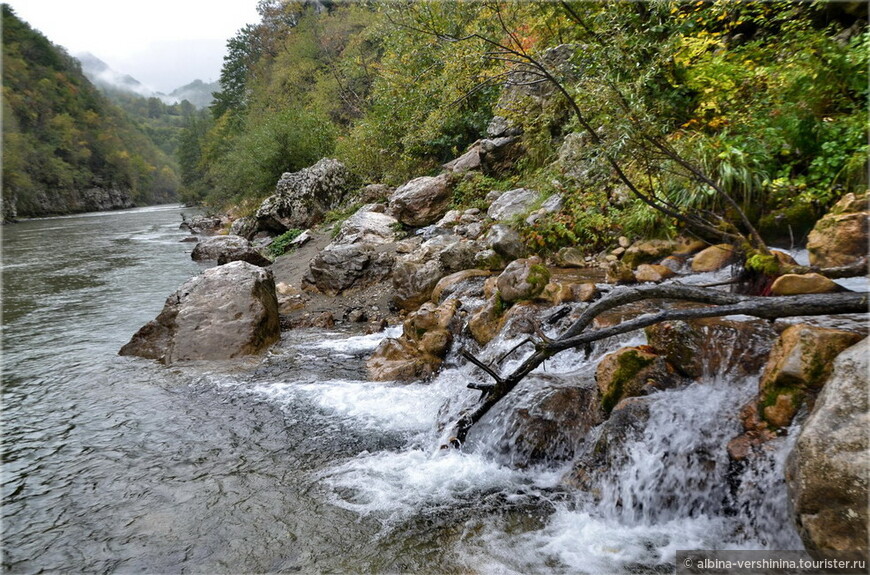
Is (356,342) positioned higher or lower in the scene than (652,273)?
lower

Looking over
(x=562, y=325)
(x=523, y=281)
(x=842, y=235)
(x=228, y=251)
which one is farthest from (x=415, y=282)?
(x=228, y=251)

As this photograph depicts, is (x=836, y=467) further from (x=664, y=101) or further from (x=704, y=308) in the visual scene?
(x=664, y=101)

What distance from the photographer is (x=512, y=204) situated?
10180mm

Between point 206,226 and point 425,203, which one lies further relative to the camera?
point 206,226

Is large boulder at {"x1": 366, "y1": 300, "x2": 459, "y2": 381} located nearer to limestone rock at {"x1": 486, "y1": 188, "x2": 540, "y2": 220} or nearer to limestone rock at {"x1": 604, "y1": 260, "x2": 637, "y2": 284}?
limestone rock at {"x1": 604, "y1": 260, "x2": 637, "y2": 284}

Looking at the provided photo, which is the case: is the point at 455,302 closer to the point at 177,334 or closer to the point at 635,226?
the point at 635,226

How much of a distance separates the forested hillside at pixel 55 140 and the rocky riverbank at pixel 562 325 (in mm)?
46690

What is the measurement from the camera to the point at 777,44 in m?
7.30

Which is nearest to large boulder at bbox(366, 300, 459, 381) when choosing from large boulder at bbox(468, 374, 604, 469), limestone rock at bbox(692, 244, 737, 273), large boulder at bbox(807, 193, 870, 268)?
large boulder at bbox(468, 374, 604, 469)

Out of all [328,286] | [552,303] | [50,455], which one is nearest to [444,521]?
[552,303]

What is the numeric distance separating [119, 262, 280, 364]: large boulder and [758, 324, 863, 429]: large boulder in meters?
6.47

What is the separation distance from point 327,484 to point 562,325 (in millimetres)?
3273

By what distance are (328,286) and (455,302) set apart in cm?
409

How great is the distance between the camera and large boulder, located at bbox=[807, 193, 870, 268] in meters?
4.76
